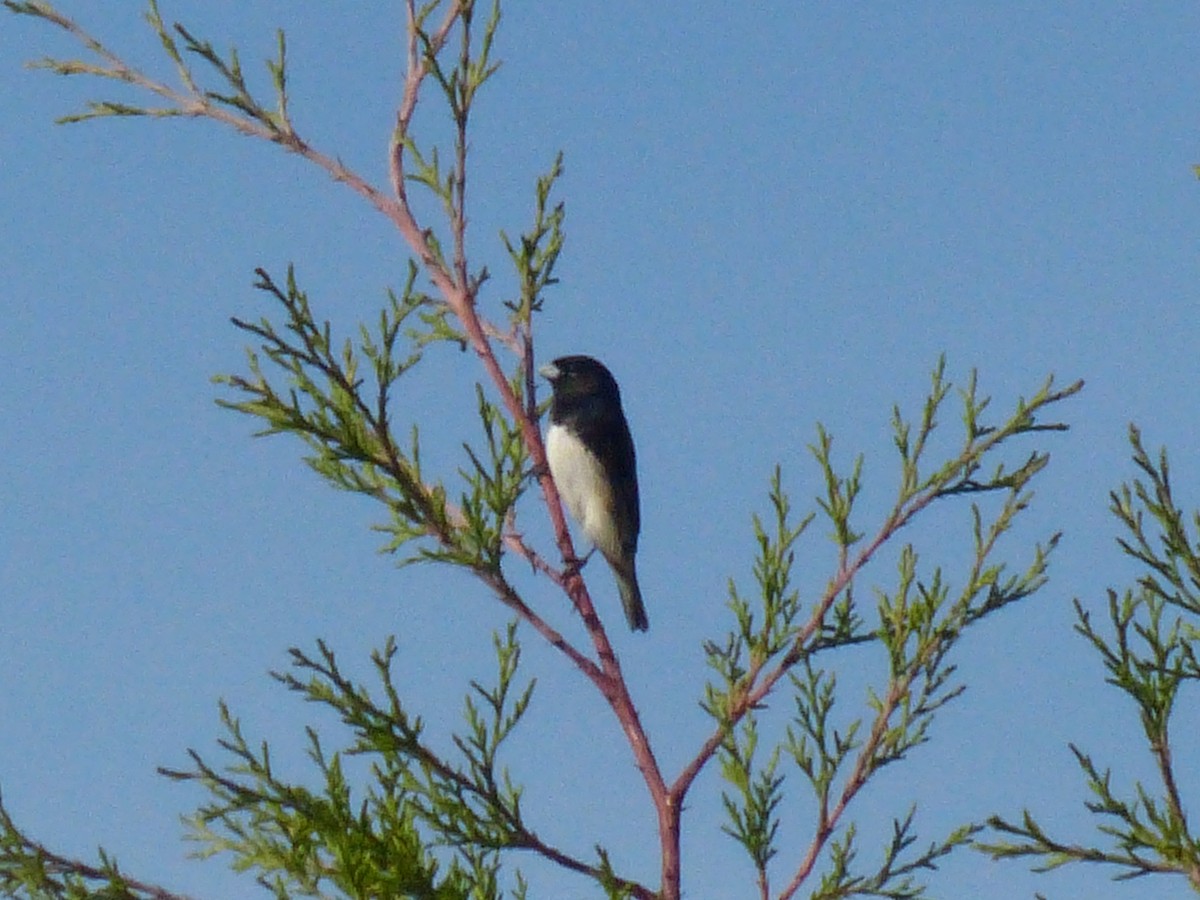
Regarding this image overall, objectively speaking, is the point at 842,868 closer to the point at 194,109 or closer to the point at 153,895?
the point at 153,895

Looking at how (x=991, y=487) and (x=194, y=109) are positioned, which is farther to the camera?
(x=194, y=109)

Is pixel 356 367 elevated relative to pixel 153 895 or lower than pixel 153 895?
elevated

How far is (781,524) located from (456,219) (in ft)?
4.23

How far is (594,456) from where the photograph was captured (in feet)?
28.1

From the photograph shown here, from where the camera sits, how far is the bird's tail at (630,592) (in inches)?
345

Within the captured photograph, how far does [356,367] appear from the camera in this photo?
464cm

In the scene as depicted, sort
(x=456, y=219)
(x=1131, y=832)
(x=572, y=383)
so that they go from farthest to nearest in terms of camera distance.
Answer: (x=572, y=383), (x=456, y=219), (x=1131, y=832)

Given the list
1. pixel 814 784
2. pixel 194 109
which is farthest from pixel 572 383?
pixel 814 784

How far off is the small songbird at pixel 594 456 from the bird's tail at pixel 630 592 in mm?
23

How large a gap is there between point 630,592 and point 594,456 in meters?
0.76

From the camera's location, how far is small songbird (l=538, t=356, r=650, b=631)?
853 cm

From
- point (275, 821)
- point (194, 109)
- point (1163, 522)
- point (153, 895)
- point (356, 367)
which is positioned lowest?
point (153, 895)

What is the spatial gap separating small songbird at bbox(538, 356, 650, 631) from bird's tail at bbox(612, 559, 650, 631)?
0.02 metres

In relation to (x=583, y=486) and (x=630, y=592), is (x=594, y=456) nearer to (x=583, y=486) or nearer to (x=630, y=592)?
(x=583, y=486)
